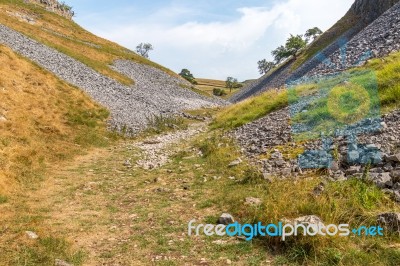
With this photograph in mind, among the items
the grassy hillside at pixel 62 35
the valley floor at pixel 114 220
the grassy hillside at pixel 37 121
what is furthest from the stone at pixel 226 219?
the grassy hillside at pixel 62 35

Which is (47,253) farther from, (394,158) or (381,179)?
(394,158)

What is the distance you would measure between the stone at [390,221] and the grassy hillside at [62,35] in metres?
42.7

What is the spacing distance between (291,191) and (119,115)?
23.0m

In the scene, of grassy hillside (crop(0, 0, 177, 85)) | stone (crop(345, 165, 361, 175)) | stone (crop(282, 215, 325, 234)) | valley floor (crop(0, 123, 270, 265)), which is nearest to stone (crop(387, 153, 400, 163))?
stone (crop(345, 165, 361, 175))

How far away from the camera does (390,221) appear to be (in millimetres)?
7496

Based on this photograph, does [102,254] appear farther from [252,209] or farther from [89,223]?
[252,209]

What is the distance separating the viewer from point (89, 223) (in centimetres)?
1007

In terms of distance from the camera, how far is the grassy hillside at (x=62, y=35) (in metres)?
48.6

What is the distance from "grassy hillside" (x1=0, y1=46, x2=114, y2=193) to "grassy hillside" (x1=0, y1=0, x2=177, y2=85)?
18.7 metres

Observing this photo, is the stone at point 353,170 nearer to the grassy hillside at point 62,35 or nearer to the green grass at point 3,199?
the green grass at point 3,199

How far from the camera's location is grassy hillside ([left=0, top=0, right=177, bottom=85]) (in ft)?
160

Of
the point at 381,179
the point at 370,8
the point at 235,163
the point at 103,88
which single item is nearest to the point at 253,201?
the point at 381,179

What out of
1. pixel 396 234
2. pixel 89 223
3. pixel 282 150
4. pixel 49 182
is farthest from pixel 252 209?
pixel 49 182

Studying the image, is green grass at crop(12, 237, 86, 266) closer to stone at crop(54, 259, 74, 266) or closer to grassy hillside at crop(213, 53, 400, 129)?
stone at crop(54, 259, 74, 266)
